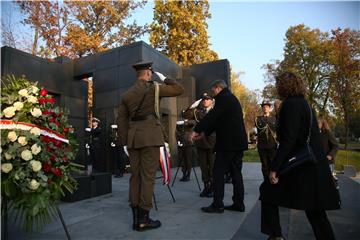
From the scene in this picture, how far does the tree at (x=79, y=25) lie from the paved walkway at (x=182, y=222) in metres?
19.5

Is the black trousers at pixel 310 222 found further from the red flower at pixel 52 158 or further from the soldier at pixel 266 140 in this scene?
the soldier at pixel 266 140

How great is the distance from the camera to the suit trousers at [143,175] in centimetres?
420

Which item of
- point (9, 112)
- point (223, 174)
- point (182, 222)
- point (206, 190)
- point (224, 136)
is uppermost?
point (9, 112)

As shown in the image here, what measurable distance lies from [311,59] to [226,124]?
32.0 meters

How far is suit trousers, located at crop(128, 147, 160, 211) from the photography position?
165 inches

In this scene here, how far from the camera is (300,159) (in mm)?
3180

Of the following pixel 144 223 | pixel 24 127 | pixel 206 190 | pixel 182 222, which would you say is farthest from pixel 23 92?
pixel 206 190

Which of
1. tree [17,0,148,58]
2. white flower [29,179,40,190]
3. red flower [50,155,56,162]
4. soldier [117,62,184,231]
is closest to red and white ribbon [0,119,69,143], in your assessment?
red flower [50,155,56,162]

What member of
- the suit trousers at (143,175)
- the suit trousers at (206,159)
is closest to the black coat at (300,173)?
the suit trousers at (143,175)

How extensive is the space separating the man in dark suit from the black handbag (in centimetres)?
178

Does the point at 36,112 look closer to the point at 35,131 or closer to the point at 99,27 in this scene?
the point at 35,131

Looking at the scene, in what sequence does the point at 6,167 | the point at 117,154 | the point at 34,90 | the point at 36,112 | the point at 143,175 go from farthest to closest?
the point at 117,154, the point at 143,175, the point at 34,90, the point at 36,112, the point at 6,167

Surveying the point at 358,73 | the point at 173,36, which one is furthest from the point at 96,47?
the point at 358,73

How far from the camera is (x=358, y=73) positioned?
2766 centimetres
